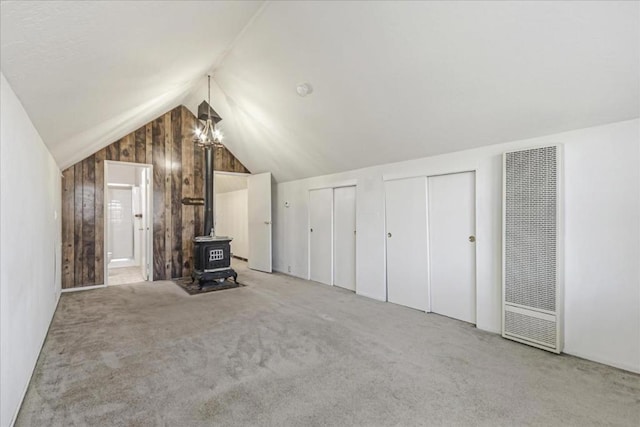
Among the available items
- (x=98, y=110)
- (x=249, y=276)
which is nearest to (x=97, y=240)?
(x=249, y=276)

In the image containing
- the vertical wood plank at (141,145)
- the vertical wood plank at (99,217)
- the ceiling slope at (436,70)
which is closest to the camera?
the ceiling slope at (436,70)

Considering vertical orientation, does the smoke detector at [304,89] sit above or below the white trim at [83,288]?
above

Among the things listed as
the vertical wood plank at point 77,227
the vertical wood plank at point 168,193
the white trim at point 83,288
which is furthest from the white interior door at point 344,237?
the vertical wood plank at point 77,227

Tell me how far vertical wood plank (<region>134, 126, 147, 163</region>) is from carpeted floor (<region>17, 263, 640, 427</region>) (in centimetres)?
289

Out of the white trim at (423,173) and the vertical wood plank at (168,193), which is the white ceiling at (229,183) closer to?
the vertical wood plank at (168,193)

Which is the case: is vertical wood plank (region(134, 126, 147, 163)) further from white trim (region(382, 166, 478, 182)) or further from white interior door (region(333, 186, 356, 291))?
white trim (region(382, 166, 478, 182))

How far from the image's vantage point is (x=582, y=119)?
99.0 inches

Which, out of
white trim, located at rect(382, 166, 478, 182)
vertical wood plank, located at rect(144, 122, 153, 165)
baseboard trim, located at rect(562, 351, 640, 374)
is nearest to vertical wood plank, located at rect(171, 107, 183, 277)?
vertical wood plank, located at rect(144, 122, 153, 165)

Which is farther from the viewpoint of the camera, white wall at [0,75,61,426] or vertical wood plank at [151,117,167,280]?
vertical wood plank at [151,117,167,280]

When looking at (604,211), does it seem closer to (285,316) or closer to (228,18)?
(285,316)

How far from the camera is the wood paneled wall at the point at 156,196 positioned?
16.2 feet

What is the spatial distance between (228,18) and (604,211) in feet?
11.7

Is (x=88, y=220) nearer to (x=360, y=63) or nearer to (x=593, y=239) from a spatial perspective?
(x=360, y=63)

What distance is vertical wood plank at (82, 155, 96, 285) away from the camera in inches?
198
